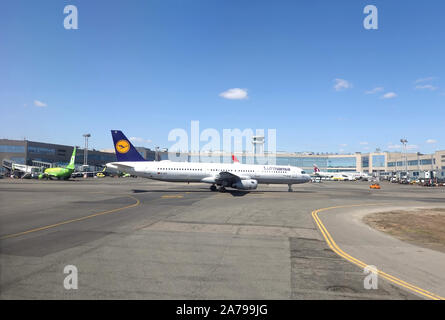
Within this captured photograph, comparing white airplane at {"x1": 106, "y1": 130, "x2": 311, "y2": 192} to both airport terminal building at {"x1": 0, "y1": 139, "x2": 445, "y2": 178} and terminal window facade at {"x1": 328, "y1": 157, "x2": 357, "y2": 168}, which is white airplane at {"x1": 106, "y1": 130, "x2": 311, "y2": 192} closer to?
airport terminal building at {"x1": 0, "y1": 139, "x2": 445, "y2": 178}

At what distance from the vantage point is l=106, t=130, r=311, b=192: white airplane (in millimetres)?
35531

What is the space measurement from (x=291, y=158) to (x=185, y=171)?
122432 mm

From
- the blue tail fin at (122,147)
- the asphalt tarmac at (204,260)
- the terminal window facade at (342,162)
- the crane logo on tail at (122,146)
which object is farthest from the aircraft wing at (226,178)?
the terminal window facade at (342,162)

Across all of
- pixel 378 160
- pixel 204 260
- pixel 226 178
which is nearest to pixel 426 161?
pixel 378 160

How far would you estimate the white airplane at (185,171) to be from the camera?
35531 mm

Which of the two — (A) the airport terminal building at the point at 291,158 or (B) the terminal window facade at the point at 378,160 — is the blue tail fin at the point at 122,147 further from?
(B) the terminal window facade at the point at 378,160

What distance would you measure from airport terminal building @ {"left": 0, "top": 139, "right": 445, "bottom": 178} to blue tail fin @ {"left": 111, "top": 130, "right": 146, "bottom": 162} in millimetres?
64950

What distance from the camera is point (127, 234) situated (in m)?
12.1
